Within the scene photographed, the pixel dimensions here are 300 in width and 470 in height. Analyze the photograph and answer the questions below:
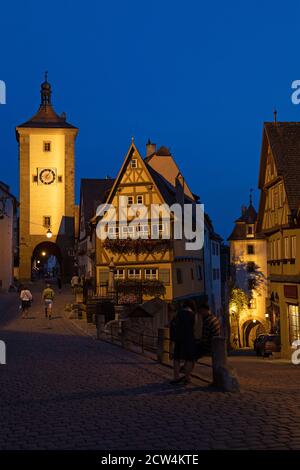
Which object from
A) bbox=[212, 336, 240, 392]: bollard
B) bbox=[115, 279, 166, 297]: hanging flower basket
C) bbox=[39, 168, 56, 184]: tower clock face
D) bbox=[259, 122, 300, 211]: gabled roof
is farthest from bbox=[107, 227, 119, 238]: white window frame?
bbox=[212, 336, 240, 392]: bollard

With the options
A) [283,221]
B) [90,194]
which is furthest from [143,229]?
[90,194]

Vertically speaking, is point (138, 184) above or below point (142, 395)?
above

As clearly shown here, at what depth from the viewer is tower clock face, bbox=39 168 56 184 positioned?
6444 centimetres

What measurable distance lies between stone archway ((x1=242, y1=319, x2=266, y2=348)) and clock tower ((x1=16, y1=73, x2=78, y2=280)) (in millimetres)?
18548

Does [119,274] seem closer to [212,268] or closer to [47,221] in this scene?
[212,268]

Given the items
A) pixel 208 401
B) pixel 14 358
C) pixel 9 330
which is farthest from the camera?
pixel 9 330

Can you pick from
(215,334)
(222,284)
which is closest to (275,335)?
(215,334)

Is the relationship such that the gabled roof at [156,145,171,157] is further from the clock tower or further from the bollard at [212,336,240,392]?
the bollard at [212,336,240,392]

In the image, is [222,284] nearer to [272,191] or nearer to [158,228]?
[158,228]

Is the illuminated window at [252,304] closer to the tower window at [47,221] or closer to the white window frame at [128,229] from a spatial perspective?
the tower window at [47,221]

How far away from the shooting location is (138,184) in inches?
1558

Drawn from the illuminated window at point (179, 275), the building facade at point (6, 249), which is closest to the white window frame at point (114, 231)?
the illuminated window at point (179, 275)

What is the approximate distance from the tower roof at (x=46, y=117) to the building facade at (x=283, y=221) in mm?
36052
